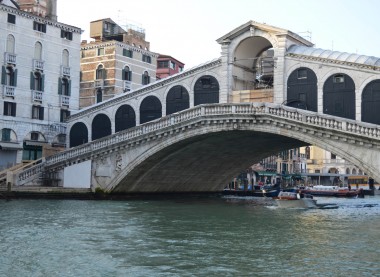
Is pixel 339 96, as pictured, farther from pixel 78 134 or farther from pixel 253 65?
pixel 78 134

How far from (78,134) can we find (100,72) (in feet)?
34.0

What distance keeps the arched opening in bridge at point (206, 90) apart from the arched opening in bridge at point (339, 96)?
23.7 feet

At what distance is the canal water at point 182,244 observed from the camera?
14.2 metres

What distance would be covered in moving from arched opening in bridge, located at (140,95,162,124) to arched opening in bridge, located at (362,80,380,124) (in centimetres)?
1383

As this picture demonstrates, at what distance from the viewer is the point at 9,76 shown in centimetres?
4184

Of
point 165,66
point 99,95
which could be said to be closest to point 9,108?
point 99,95

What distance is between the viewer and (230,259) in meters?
15.4

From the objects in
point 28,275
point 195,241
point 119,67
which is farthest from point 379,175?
point 119,67

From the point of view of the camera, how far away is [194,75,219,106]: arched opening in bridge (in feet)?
126

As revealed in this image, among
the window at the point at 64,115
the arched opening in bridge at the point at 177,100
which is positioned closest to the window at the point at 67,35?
the window at the point at 64,115

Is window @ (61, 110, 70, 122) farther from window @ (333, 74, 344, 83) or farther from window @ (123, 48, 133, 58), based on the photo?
window @ (333, 74, 344, 83)

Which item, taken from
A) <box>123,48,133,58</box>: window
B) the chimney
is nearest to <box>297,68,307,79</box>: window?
the chimney

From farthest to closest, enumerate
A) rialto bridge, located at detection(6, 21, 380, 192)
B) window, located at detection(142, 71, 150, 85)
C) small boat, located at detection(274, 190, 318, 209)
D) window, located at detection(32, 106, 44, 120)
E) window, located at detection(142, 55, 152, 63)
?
window, located at detection(142, 55, 152, 63)
window, located at detection(142, 71, 150, 85)
window, located at detection(32, 106, 44, 120)
small boat, located at detection(274, 190, 318, 209)
rialto bridge, located at detection(6, 21, 380, 192)

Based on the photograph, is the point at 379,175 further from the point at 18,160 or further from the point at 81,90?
the point at 81,90
